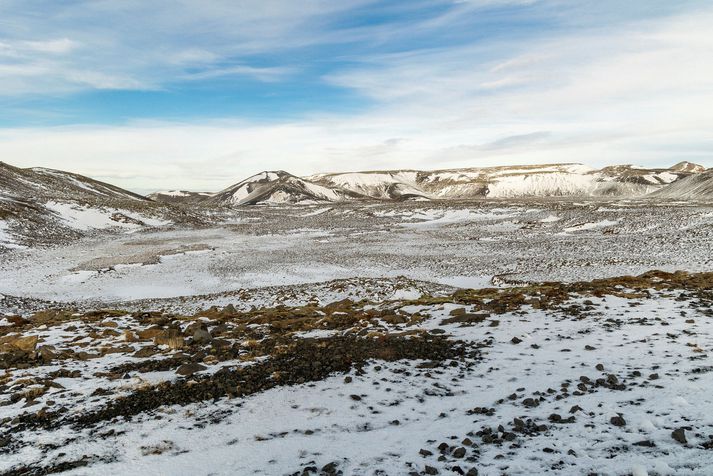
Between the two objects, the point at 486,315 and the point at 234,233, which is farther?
the point at 234,233

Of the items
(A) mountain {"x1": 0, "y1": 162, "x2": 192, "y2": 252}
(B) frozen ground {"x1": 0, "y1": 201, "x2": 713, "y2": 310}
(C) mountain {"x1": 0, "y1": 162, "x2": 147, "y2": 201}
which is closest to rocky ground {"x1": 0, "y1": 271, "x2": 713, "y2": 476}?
(B) frozen ground {"x1": 0, "y1": 201, "x2": 713, "y2": 310}

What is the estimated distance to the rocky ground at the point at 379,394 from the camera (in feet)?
21.1

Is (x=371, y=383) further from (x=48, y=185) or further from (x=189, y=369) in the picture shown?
(x=48, y=185)

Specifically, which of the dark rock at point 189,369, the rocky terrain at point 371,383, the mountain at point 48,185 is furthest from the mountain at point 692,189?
the mountain at point 48,185

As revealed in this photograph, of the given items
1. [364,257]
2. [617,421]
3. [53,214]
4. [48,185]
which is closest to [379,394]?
[617,421]

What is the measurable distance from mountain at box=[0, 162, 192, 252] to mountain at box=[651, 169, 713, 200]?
400 feet

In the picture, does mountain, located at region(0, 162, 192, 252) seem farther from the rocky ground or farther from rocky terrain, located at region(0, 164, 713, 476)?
the rocky ground

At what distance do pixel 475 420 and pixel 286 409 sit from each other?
11.1 feet

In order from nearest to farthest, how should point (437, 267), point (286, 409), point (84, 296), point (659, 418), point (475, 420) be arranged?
point (659, 418) → point (475, 420) → point (286, 409) → point (84, 296) → point (437, 267)

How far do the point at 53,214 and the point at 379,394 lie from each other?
70.1 metres

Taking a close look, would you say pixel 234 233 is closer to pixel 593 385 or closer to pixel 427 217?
pixel 427 217

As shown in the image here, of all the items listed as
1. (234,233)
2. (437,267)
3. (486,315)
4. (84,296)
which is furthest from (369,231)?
(486,315)

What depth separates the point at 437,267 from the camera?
33031 mm

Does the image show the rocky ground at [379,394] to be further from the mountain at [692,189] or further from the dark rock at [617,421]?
the mountain at [692,189]
